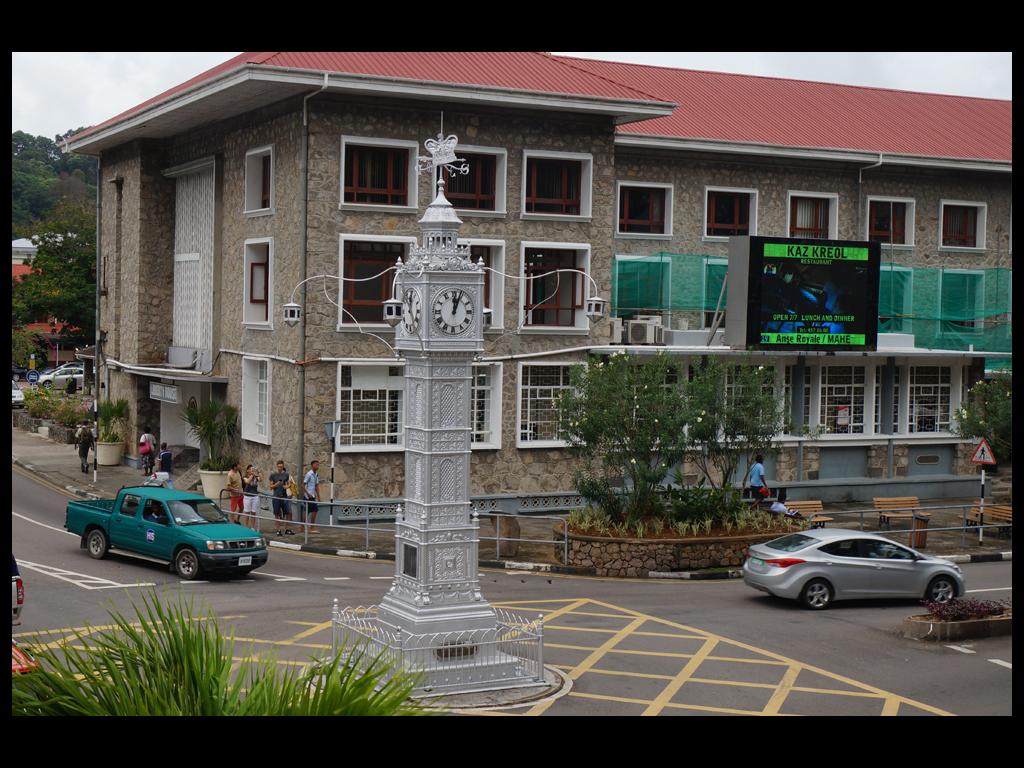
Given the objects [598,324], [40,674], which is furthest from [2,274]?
[598,324]

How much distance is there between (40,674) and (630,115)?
29367 millimetres

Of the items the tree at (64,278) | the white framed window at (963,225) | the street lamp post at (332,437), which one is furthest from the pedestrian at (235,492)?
the tree at (64,278)

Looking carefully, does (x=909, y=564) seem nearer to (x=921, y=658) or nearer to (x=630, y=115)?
(x=921, y=658)

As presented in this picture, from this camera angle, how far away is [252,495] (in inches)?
1200

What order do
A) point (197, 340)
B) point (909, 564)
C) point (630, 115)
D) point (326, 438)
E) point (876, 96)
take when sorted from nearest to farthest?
point (909, 564), point (326, 438), point (630, 115), point (197, 340), point (876, 96)

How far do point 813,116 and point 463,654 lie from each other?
3157 centimetres

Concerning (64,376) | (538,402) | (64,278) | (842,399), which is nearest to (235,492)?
(538,402)

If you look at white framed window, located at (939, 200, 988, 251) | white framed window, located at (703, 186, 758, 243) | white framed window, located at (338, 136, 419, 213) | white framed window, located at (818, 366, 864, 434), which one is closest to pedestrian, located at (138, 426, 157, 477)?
white framed window, located at (338, 136, 419, 213)

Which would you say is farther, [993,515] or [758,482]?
[993,515]

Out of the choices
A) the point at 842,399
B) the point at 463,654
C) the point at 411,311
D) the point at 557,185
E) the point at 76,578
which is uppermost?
the point at 557,185

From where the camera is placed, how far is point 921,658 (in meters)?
19.5

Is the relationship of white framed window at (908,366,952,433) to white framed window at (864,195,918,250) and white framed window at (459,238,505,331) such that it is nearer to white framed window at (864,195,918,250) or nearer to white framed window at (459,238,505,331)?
white framed window at (864,195,918,250)

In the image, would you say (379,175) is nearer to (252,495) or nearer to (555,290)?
(555,290)

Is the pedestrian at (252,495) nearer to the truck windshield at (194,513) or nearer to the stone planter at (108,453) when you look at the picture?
the truck windshield at (194,513)
